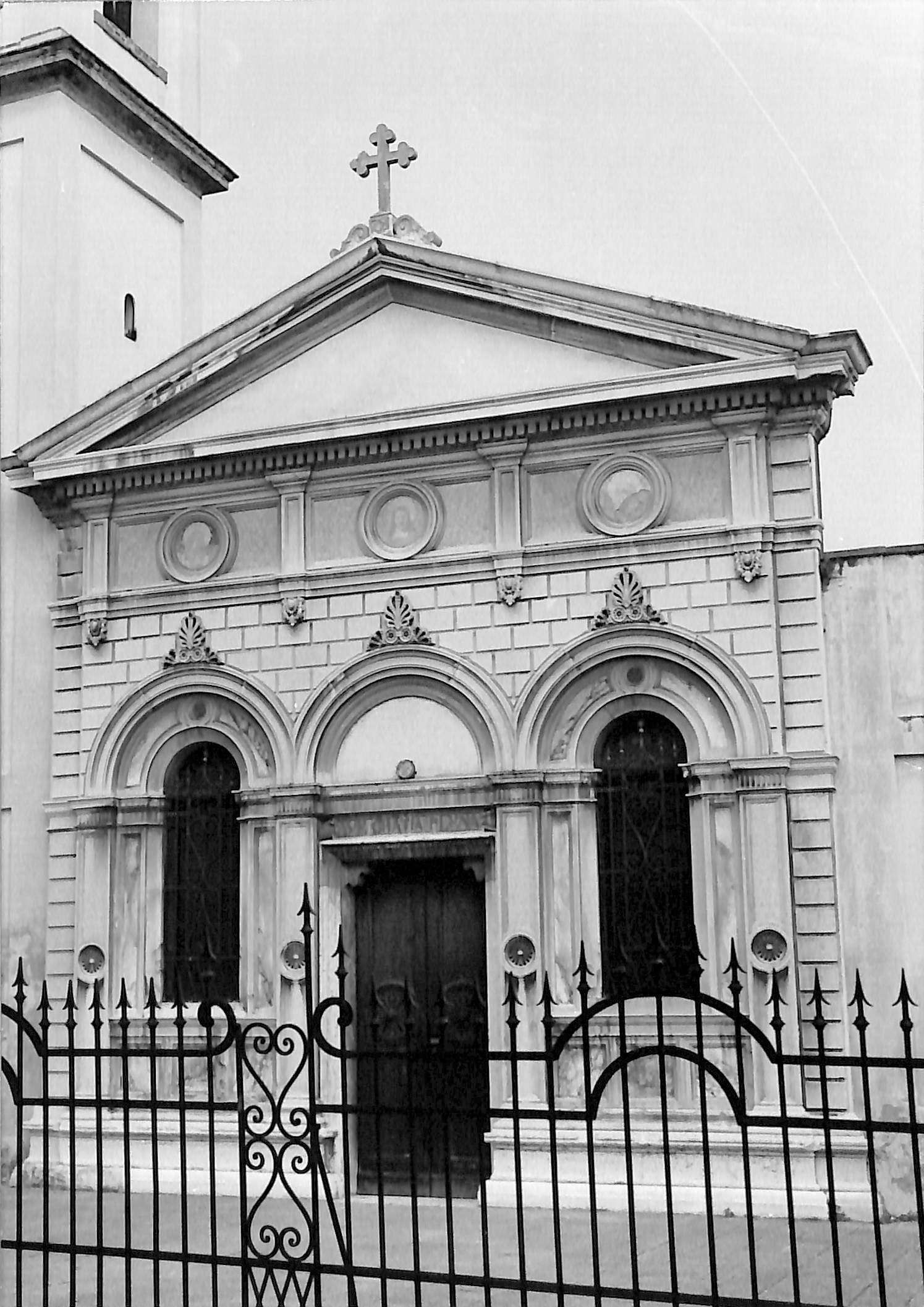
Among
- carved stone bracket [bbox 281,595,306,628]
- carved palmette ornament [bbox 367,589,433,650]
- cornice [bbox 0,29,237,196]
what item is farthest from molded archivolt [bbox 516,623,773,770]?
cornice [bbox 0,29,237,196]

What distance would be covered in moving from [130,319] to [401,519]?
14.3 feet

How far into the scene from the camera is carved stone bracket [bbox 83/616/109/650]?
43.9 feet

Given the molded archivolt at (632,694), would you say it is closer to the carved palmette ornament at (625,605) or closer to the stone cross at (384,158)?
the carved palmette ornament at (625,605)

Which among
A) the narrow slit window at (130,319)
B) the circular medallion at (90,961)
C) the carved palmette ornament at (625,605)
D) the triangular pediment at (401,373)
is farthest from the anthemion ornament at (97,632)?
the carved palmette ornament at (625,605)

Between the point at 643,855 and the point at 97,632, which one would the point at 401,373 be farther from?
the point at 643,855

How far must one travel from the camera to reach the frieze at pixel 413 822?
12195 mm

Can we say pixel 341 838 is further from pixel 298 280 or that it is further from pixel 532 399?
pixel 298 280

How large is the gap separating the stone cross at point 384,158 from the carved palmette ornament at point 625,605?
3.78m

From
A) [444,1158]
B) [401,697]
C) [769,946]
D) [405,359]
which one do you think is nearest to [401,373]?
[405,359]

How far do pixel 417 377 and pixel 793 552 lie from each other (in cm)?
335

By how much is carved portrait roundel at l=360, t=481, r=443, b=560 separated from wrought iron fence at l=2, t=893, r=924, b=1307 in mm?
3374

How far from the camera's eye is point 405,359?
12852 mm

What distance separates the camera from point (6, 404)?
46.9ft

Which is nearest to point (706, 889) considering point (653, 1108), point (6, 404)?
point (653, 1108)
